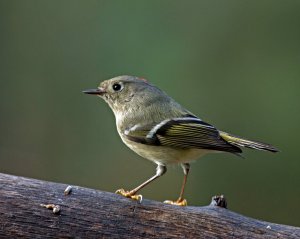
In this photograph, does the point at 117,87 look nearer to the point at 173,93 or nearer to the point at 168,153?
the point at 168,153

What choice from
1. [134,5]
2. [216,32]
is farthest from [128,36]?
[216,32]

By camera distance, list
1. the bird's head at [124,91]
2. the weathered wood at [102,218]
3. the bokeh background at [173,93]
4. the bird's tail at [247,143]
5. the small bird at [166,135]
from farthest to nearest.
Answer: the bokeh background at [173,93], the bird's head at [124,91], the small bird at [166,135], the bird's tail at [247,143], the weathered wood at [102,218]

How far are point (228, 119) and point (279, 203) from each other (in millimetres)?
822

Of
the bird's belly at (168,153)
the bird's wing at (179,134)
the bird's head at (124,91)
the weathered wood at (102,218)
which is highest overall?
the bird's head at (124,91)

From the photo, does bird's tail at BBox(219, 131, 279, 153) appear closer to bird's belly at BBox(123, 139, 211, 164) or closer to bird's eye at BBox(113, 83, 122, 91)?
bird's belly at BBox(123, 139, 211, 164)

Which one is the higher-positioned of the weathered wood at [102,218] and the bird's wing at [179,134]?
the bird's wing at [179,134]

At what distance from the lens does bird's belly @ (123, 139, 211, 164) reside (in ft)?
11.6

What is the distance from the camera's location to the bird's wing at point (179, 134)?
348 centimetres

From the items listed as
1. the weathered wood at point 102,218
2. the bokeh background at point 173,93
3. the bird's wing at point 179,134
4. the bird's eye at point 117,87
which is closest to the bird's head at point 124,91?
the bird's eye at point 117,87

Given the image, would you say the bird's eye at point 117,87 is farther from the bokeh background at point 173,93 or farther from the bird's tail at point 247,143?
the bokeh background at point 173,93

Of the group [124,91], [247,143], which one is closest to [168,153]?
[247,143]

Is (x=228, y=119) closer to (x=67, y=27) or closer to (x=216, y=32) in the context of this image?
(x=216, y=32)

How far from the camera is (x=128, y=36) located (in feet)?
20.0

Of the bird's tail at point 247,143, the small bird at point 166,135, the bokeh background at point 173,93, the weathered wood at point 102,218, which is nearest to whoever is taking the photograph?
the weathered wood at point 102,218
